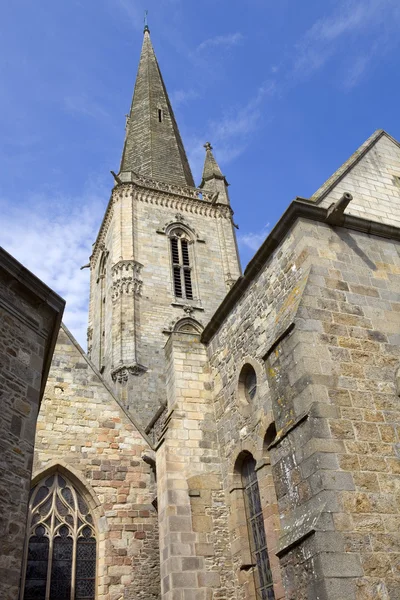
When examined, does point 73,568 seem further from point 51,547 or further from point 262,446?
point 262,446

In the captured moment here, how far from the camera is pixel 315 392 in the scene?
6.45m

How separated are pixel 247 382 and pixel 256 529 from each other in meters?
2.18

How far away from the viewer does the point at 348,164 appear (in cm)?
991

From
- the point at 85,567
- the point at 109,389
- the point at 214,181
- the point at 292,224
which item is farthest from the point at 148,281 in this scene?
the point at 292,224

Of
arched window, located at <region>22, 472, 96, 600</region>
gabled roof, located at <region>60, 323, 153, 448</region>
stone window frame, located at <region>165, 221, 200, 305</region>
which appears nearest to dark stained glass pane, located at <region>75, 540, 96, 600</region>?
arched window, located at <region>22, 472, 96, 600</region>

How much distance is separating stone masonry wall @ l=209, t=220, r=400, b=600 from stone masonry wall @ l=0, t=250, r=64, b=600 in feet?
8.89

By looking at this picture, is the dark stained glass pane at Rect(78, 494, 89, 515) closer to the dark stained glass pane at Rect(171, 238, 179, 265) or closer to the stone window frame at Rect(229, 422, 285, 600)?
the stone window frame at Rect(229, 422, 285, 600)

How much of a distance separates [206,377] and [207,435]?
1145 mm

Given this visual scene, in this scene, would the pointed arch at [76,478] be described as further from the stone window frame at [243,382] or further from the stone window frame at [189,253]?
the stone window frame at [189,253]

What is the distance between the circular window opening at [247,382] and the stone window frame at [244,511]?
0.75 m

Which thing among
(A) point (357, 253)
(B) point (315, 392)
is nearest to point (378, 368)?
(B) point (315, 392)

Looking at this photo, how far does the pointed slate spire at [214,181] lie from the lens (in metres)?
27.4

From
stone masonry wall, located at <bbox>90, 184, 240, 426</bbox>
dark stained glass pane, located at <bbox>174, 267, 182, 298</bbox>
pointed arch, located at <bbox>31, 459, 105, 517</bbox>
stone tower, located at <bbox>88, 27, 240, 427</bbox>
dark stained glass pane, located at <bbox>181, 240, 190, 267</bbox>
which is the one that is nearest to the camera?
pointed arch, located at <bbox>31, 459, 105, 517</bbox>

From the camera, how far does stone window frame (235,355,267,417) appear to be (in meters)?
8.60
